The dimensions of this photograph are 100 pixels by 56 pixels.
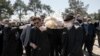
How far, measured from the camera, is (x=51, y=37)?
387 inches

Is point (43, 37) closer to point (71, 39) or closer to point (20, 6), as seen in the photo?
point (71, 39)

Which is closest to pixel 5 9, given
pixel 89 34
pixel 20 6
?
pixel 20 6

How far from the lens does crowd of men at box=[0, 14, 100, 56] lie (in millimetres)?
7262

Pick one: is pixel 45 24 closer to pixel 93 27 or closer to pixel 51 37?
pixel 51 37

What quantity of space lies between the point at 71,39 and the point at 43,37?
119cm

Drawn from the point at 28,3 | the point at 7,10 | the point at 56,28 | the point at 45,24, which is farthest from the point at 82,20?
the point at 28,3

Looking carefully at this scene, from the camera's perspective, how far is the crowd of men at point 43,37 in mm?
7262

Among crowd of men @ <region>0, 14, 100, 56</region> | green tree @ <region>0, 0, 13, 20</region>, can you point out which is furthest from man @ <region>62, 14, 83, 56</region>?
green tree @ <region>0, 0, 13, 20</region>

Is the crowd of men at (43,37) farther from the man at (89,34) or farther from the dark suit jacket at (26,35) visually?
the man at (89,34)

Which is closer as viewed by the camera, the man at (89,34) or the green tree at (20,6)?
the man at (89,34)

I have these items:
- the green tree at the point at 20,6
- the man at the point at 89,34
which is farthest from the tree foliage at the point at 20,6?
the man at the point at 89,34

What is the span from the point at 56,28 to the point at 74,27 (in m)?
2.60

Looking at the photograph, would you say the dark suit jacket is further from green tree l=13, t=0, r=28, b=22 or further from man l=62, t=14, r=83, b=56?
green tree l=13, t=0, r=28, b=22

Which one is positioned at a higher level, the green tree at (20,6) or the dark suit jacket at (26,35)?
the dark suit jacket at (26,35)
